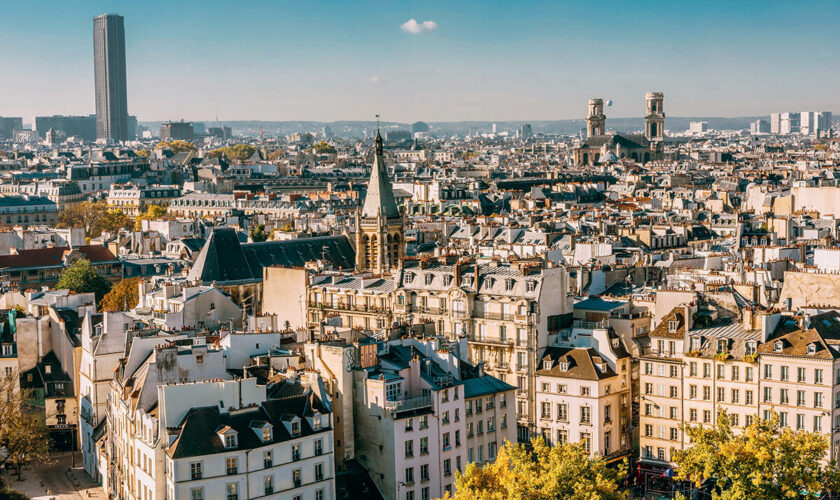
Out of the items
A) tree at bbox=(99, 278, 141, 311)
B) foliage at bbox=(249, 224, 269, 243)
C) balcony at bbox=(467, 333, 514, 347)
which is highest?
foliage at bbox=(249, 224, 269, 243)

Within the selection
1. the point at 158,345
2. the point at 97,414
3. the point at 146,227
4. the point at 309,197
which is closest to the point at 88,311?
the point at 97,414

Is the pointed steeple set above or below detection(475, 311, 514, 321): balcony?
above

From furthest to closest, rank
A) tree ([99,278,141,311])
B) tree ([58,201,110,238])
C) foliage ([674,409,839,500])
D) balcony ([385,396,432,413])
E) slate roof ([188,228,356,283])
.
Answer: tree ([58,201,110,238]) → slate roof ([188,228,356,283]) → tree ([99,278,141,311]) → balcony ([385,396,432,413]) → foliage ([674,409,839,500])

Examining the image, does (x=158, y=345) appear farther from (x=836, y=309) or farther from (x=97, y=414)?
(x=836, y=309)

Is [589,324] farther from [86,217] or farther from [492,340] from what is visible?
[86,217]

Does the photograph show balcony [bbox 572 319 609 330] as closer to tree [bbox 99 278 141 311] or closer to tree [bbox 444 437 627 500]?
tree [bbox 444 437 627 500]

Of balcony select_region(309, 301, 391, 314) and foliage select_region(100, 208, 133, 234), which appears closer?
balcony select_region(309, 301, 391, 314)

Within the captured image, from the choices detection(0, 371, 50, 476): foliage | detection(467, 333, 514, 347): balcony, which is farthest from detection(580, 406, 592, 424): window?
detection(0, 371, 50, 476): foliage

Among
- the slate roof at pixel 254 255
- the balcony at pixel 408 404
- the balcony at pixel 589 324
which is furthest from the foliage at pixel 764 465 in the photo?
the slate roof at pixel 254 255
